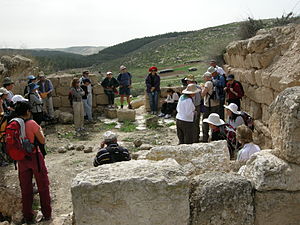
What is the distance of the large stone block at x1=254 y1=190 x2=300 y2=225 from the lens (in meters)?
2.88

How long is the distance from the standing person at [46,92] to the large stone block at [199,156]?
8.04 metres

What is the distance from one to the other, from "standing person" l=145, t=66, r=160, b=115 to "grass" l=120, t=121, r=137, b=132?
145 cm

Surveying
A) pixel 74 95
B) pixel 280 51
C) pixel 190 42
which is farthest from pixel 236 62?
pixel 190 42

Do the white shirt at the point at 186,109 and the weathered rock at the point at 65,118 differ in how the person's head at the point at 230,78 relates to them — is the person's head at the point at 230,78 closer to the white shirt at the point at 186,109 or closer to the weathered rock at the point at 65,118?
the white shirt at the point at 186,109

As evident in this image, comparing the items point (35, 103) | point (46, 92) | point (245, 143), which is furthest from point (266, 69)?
point (46, 92)

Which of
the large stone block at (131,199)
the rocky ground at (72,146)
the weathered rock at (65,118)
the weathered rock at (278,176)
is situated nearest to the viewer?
the large stone block at (131,199)

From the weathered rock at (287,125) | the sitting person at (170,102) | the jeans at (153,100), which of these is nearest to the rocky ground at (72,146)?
the sitting person at (170,102)

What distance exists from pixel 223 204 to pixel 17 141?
313 cm

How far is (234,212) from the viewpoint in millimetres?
2855

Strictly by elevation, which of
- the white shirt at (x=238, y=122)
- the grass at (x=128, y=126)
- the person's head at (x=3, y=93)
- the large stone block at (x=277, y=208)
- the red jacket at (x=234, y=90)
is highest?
the person's head at (x=3, y=93)

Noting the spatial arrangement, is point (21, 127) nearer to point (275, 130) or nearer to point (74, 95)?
point (275, 130)

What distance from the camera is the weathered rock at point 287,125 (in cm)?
276

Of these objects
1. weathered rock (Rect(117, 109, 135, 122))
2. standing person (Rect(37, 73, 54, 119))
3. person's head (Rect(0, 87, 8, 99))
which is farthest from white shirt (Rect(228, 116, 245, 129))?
standing person (Rect(37, 73, 54, 119))

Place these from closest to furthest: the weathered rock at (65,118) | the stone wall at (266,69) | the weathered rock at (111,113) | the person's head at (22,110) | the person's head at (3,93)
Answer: the person's head at (22,110), the stone wall at (266,69), the person's head at (3,93), the weathered rock at (65,118), the weathered rock at (111,113)
